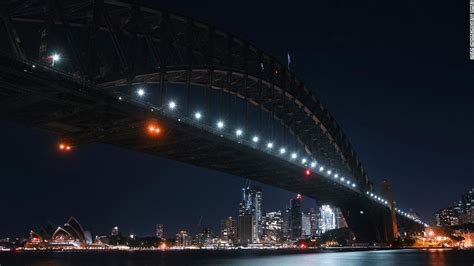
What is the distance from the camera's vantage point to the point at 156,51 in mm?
42625

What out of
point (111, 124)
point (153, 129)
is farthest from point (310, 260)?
point (111, 124)

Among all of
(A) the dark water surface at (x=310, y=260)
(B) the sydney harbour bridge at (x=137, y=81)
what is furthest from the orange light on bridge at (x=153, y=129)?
(A) the dark water surface at (x=310, y=260)

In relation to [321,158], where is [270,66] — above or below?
above

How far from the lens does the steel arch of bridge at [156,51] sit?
110ft

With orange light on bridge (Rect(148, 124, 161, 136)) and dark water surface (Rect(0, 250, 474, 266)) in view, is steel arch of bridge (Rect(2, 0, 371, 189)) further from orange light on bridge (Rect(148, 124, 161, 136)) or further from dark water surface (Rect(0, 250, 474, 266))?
dark water surface (Rect(0, 250, 474, 266))

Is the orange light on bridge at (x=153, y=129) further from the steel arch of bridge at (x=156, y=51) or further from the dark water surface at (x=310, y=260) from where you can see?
the dark water surface at (x=310, y=260)

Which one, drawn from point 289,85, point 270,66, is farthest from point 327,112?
point 270,66

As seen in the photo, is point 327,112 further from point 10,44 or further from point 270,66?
point 10,44

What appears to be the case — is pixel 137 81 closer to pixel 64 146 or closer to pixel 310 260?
pixel 64 146

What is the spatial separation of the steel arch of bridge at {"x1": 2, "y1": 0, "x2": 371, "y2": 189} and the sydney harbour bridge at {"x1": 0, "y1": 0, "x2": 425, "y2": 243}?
9 centimetres

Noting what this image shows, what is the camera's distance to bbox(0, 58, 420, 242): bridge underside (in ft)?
102

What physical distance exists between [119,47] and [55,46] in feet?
18.3

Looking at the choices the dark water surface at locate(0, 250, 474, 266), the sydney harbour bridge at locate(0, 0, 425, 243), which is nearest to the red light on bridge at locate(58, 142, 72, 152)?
the sydney harbour bridge at locate(0, 0, 425, 243)

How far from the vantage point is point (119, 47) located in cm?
3741
